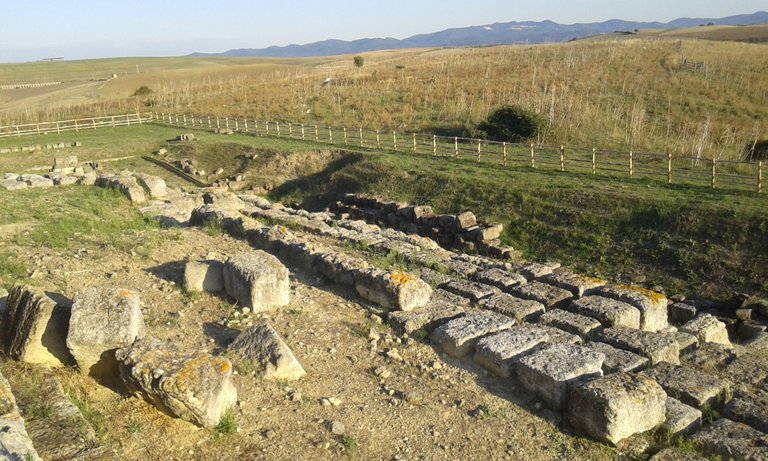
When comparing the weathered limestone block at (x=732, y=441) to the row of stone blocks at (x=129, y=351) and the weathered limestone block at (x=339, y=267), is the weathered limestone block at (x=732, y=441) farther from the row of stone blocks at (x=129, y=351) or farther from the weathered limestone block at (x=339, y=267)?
the weathered limestone block at (x=339, y=267)

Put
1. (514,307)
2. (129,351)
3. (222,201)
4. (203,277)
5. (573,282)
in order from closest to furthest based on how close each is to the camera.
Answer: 1. (129,351)
2. (514,307)
3. (203,277)
4. (573,282)
5. (222,201)

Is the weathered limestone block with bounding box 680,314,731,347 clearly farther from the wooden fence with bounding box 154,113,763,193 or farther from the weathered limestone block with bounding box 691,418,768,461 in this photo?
the wooden fence with bounding box 154,113,763,193

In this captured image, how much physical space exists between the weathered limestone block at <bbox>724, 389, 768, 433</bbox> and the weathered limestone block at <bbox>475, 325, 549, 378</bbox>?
86.2 inches

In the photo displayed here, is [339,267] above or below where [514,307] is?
above

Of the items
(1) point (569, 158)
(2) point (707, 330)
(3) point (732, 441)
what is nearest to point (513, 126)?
(1) point (569, 158)

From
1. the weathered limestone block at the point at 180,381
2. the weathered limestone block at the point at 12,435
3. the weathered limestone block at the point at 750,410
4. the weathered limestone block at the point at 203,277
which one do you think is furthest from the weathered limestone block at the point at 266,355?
the weathered limestone block at the point at 750,410

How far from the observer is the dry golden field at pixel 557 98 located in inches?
1163

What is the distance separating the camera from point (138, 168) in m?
31.4

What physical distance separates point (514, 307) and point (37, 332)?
629 centimetres

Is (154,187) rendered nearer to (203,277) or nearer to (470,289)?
(203,277)

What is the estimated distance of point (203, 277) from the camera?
946 centimetres

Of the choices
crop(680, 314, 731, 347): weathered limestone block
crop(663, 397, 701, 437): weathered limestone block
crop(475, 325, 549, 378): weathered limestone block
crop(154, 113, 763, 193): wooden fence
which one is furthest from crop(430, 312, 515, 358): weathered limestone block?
crop(154, 113, 763, 193): wooden fence

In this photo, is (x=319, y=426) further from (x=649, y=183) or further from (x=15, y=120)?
(x=15, y=120)

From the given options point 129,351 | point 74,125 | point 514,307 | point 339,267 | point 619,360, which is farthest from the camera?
point 74,125
